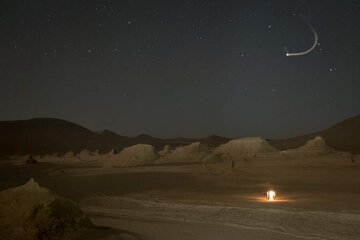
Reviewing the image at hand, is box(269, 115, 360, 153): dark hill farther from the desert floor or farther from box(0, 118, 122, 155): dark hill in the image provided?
the desert floor

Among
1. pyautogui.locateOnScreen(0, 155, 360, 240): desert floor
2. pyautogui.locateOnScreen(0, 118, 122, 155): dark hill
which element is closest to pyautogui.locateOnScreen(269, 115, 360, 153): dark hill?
pyautogui.locateOnScreen(0, 118, 122, 155): dark hill

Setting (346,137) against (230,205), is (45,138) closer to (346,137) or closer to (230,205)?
(346,137)

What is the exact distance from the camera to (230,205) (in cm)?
1536

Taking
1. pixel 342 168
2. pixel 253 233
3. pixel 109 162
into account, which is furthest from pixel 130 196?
pixel 109 162

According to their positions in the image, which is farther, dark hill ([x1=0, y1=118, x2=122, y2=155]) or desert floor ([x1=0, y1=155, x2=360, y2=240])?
dark hill ([x1=0, y1=118, x2=122, y2=155])

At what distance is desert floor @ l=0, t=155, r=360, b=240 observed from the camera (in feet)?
37.1

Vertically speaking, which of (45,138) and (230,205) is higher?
(45,138)

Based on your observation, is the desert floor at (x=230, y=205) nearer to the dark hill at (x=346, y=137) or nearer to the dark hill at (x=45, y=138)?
the dark hill at (x=346, y=137)

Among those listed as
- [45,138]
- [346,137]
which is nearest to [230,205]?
[346,137]

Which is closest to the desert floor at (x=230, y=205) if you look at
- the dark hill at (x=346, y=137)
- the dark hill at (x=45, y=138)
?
the dark hill at (x=346, y=137)

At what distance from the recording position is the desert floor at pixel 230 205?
1131cm

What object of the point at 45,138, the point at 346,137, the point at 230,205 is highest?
the point at 346,137

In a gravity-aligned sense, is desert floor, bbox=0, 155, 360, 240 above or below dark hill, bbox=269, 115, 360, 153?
below

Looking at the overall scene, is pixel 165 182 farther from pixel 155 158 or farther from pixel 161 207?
pixel 155 158
